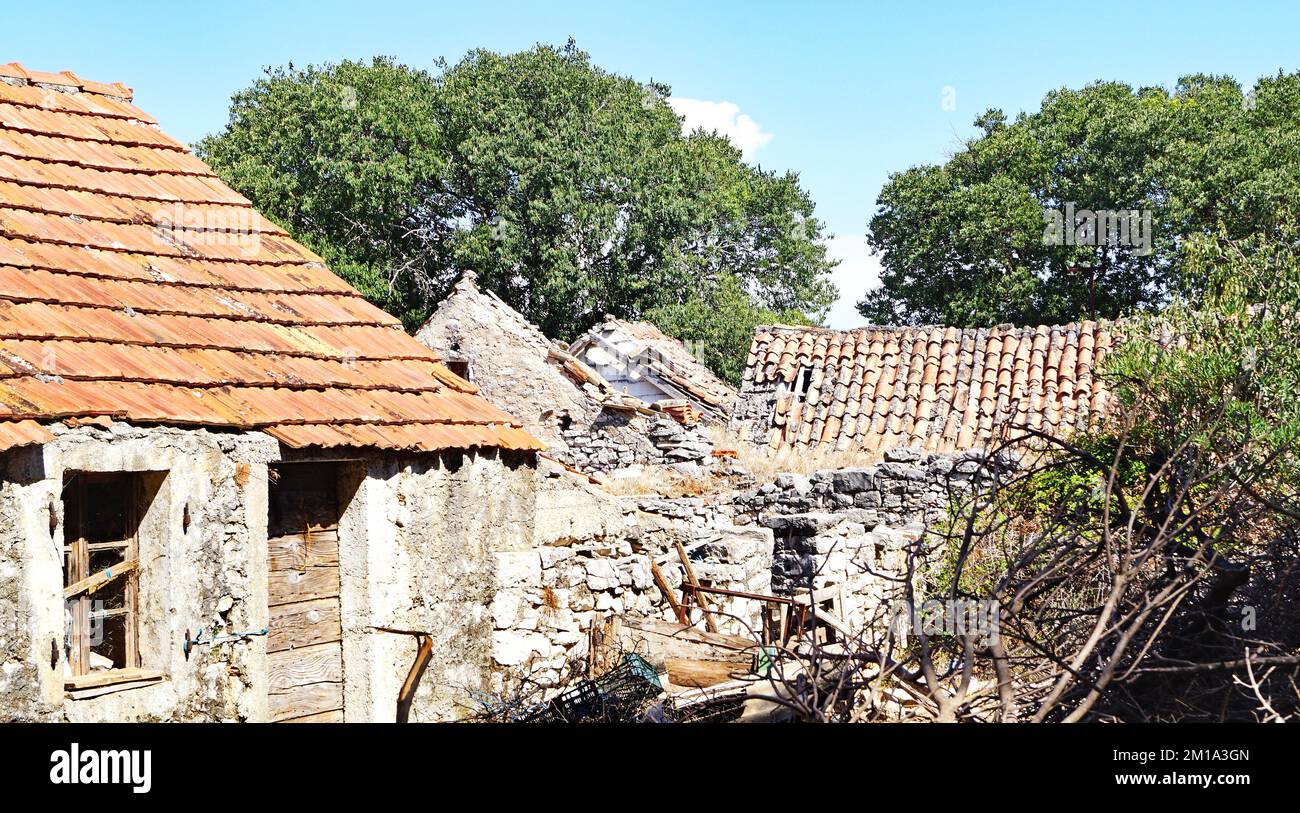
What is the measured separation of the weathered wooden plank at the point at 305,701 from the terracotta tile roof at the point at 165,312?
169 cm

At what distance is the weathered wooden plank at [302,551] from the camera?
23.2ft

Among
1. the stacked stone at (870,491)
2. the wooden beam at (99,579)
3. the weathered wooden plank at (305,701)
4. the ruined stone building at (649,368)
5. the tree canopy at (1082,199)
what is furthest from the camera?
the tree canopy at (1082,199)

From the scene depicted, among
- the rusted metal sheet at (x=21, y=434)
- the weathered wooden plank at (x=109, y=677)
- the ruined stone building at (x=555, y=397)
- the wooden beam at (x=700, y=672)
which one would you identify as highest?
the ruined stone building at (x=555, y=397)

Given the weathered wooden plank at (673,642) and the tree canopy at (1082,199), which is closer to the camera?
the weathered wooden plank at (673,642)

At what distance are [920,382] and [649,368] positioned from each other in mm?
6279

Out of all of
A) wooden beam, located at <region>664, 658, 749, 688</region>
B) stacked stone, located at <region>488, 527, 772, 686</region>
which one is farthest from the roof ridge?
wooden beam, located at <region>664, 658, 749, 688</region>

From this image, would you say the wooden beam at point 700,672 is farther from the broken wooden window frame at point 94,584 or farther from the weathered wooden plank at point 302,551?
the broken wooden window frame at point 94,584

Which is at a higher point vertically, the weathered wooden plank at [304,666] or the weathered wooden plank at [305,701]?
the weathered wooden plank at [304,666]

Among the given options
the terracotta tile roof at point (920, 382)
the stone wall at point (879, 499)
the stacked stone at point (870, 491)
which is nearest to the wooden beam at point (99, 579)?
the stone wall at point (879, 499)

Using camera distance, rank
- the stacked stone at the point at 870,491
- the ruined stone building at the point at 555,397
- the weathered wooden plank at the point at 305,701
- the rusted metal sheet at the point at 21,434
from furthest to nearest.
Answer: the ruined stone building at the point at 555,397
the stacked stone at the point at 870,491
the weathered wooden plank at the point at 305,701
the rusted metal sheet at the point at 21,434

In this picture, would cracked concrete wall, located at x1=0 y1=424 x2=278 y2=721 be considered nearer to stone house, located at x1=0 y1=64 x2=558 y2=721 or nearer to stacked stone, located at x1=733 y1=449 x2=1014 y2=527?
stone house, located at x1=0 y1=64 x2=558 y2=721

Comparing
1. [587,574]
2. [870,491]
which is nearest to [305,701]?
[587,574]

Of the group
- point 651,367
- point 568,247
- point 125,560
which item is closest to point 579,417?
point 651,367
